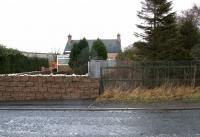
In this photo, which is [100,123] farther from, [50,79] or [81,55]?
[81,55]

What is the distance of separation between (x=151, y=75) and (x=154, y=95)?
109 cm

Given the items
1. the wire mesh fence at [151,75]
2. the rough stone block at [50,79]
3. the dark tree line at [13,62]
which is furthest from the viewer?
the dark tree line at [13,62]

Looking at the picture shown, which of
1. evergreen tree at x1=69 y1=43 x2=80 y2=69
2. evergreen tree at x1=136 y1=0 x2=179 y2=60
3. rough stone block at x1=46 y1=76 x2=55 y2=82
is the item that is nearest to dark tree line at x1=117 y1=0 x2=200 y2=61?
evergreen tree at x1=136 y1=0 x2=179 y2=60

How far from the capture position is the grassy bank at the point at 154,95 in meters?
17.4

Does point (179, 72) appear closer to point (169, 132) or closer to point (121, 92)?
point (121, 92)

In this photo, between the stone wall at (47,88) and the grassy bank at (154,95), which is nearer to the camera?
the grassy bank at (154,95)

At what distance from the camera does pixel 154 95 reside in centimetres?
1761

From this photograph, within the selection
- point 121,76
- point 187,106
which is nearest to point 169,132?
point 187,106

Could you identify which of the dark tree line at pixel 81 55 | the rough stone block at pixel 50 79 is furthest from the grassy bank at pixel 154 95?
the dark tree line at pixel 81 55

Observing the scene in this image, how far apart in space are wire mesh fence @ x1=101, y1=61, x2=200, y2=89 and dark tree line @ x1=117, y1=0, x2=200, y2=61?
655 cm

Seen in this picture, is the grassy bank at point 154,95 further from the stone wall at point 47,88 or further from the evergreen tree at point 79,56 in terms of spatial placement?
the evergreen tree at point 79,56

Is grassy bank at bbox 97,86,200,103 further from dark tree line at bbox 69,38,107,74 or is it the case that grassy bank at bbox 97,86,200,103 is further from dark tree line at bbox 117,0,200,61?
dark tree line at bbox 69,38,107,74

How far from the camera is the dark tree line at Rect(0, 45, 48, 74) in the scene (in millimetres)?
28062

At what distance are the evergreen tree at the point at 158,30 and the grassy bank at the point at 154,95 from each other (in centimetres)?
790
